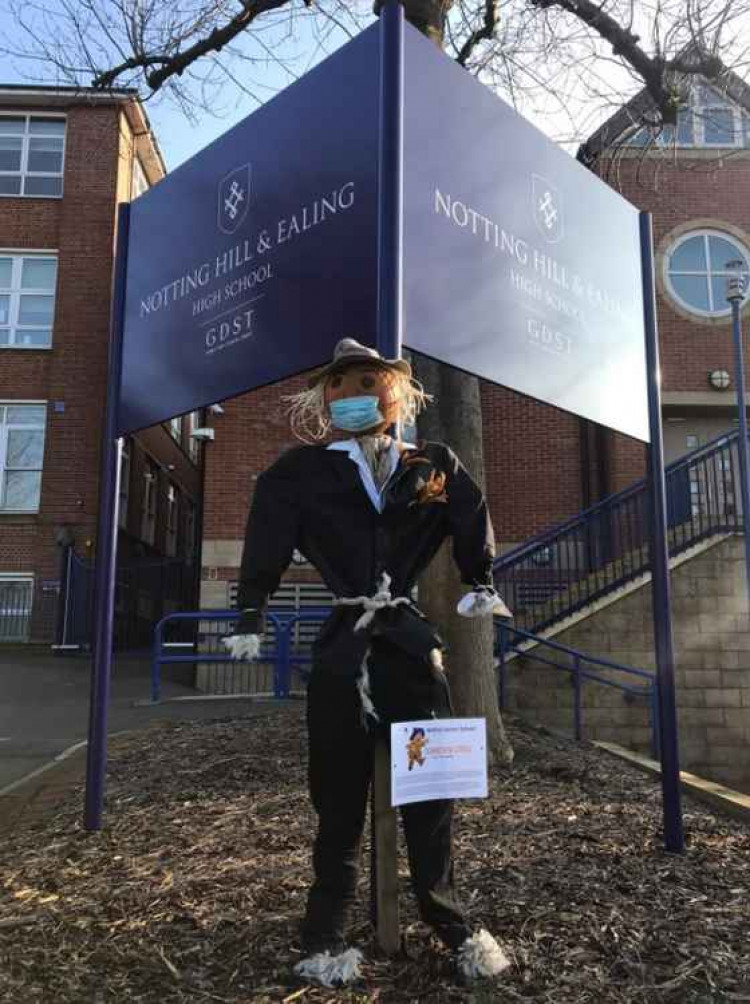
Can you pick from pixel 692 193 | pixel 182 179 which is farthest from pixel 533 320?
pixel 692 193

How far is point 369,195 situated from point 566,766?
3757 millimetres

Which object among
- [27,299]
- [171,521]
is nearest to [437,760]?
[27,299]

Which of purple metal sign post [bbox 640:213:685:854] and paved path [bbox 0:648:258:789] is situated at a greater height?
purple metal sign post [bbox 640:213:685:854]

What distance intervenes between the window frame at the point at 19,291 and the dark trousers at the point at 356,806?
16.5 metres

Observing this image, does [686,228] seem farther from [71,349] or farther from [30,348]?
[30,348]

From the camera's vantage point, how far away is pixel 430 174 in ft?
10.2

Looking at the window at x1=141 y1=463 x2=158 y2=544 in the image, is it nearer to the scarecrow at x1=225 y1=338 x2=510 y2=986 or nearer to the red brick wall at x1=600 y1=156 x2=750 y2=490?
the red brick wall at x1=600 y1=156 x2=750 y2=490

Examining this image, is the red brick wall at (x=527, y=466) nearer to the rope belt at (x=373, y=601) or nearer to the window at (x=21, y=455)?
the window at (x=21, y=455)

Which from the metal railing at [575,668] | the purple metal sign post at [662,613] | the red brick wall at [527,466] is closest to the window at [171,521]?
the red brick wall at [527,466]

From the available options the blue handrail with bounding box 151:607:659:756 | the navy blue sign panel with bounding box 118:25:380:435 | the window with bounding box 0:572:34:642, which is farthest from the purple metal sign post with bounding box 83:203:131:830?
the window with bounding box 0:572:34:642

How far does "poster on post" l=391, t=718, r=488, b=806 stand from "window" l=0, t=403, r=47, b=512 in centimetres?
1553

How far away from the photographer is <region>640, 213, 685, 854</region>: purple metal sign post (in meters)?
3.63

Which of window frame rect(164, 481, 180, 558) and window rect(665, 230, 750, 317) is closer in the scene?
window rect(665, 230, 750, 317)

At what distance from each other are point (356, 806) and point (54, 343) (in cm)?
1649
